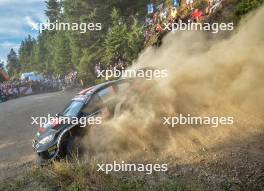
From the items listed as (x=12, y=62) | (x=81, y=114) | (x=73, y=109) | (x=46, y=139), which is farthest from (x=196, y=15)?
(x=12, y=62)

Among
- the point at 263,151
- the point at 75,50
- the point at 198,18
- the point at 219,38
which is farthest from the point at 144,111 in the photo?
the point at 75,50

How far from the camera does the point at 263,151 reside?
23.2 ft

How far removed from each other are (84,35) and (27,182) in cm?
2363

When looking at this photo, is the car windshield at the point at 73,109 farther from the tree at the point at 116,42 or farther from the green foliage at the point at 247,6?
the tree at the point at 116,42

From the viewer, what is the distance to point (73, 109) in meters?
8.98

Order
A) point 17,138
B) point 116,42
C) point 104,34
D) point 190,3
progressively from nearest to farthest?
1. point 17,138
2. point 190,3
3. point 116,42
4. point 104,34

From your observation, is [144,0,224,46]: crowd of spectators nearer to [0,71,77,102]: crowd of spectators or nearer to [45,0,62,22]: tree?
[0,71,77,102]: crowd of spectators

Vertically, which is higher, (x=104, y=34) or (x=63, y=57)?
(x=104, y=34)

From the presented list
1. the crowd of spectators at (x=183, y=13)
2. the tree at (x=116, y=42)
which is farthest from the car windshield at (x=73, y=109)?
the tree at (x=116, y=42)

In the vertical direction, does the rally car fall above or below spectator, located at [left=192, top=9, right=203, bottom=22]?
below

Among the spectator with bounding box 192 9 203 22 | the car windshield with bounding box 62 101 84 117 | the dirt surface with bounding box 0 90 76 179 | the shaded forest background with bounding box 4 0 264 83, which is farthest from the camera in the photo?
the shaded forest background with bounding box 4 0 264 83

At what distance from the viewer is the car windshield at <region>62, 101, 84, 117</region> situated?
8.79 metres

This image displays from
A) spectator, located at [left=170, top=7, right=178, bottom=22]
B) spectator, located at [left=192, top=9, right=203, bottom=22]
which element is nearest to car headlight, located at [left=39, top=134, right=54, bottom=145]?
spectator, located at [left=192, top=9, right=203, bottom=22]

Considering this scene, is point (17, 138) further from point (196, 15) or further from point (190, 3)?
point (190, 3)
